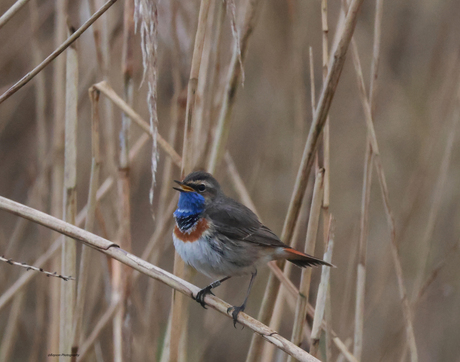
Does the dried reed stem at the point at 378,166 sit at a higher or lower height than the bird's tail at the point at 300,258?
higher

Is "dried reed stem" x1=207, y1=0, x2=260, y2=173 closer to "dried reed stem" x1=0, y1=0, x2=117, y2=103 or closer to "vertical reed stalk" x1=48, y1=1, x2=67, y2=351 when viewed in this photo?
"dried reed stem" x1=0, y1=0, x2=117, y2=103

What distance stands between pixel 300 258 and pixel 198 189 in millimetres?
639

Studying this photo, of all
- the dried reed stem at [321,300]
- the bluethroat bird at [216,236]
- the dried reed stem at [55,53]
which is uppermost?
the dried reed stem at [55,53]

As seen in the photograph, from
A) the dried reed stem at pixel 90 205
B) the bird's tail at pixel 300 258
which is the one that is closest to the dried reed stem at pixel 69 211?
the dried reed stem at pixel 90 205

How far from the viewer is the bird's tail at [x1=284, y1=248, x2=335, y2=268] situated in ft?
6.96

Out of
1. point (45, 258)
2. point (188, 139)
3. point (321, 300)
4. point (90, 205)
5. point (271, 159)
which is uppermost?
point (271, 159)

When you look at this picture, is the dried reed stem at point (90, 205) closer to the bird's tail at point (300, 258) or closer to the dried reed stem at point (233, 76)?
the dried reed stem at point (233, 76)

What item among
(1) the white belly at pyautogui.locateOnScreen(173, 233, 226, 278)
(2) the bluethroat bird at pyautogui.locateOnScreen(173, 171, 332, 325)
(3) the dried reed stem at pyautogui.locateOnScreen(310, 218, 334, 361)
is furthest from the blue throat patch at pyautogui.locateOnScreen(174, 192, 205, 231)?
(3) the dried reed stem at pyautogui.locateOnScreen(310, 218, 334, 361)

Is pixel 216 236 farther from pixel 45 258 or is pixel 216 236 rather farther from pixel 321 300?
pixel 45 258

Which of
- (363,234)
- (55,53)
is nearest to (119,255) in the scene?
(55,53)

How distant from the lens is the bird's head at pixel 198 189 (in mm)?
2344

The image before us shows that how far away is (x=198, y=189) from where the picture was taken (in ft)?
8.13

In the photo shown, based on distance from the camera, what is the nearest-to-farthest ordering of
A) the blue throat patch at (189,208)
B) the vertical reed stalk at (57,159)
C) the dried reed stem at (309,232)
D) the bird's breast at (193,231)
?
the dried reed stem at (309,232), the bird's breast at (193,231), the blue throat patch at (189,208), the vertical reed stalk at (57,159)

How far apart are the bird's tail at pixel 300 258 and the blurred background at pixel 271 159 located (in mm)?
540
